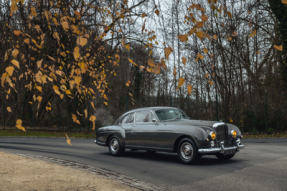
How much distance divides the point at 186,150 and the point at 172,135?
590 mm

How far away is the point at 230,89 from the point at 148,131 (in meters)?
15.7

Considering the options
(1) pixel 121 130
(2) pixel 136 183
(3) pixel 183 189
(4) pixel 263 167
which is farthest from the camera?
(1) pixel 121 130

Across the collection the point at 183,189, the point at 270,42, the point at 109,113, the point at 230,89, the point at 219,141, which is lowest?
the point at 183,189

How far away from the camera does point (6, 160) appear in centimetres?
952

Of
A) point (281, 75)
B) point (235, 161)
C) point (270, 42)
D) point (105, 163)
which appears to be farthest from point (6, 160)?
point (270, 42)

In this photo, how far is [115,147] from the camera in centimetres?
1098

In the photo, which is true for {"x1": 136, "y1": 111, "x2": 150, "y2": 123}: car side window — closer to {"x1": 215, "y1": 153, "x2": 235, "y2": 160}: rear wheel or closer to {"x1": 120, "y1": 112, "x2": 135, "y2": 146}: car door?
{"x1": 120, "y1": 112, "x2": 135, "y2": 146}: car door

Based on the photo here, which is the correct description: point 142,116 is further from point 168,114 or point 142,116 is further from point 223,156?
point 223,156

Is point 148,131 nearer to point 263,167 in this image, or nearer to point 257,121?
point 263,167

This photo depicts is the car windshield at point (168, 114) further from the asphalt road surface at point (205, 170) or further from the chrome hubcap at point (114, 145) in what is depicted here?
the chrome hubcap at point (114, 145)

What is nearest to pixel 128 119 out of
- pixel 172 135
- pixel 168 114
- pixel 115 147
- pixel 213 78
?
pixel 115 147

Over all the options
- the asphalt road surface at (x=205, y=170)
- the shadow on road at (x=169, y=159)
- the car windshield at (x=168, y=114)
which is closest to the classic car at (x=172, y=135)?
the car windshield at (x=168, y=114)

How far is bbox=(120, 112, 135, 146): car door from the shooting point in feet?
34.5

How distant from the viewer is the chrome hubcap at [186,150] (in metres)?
Result: 8.73
